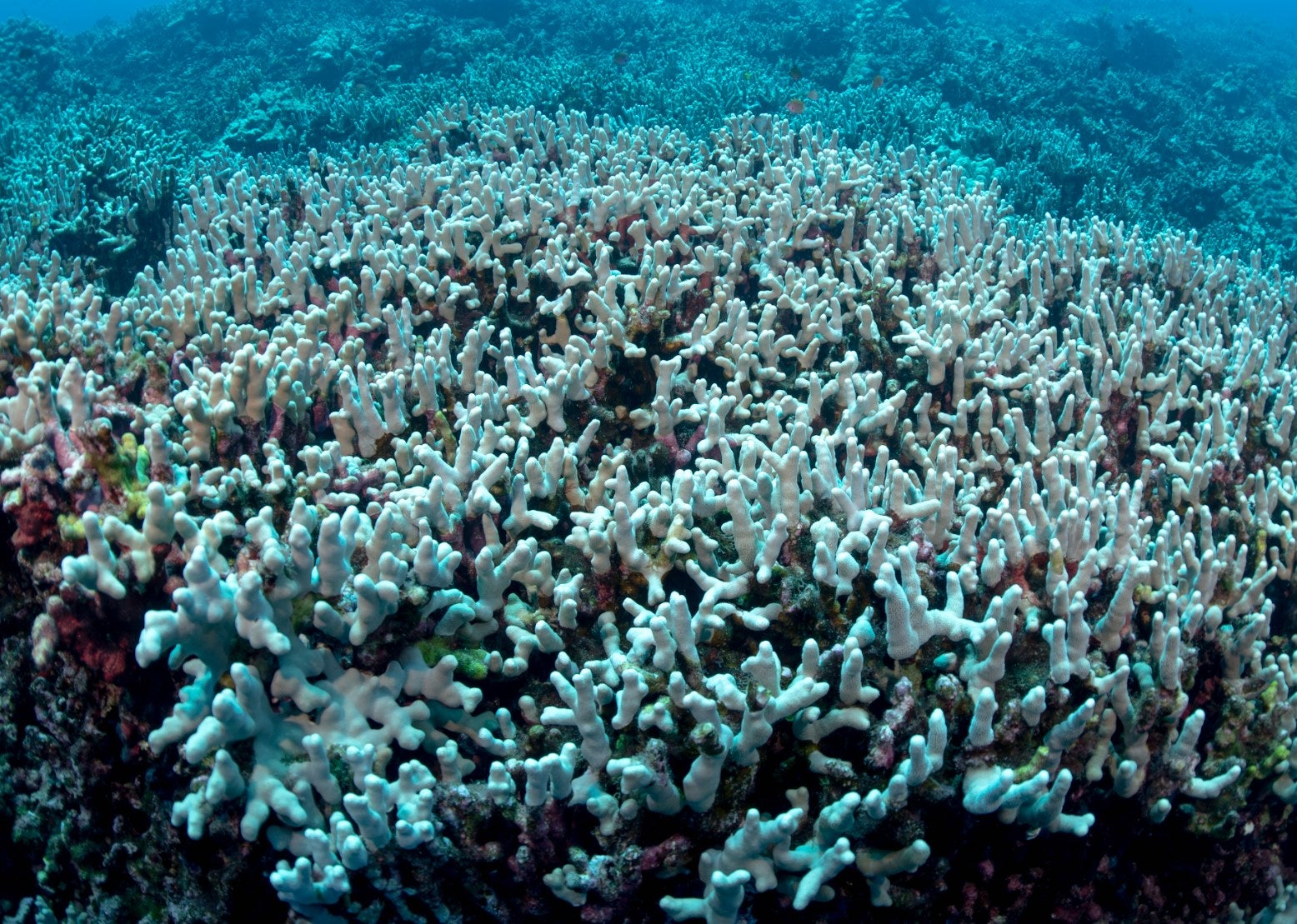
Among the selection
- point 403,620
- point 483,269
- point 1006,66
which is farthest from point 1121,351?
point 1006,66

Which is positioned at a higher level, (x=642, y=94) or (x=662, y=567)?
(x=642, y=94)

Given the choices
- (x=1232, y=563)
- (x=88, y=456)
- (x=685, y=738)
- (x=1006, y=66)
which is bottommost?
(x=685, y=738)

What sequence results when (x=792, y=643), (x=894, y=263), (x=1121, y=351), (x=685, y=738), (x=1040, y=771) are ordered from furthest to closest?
(x=894, y=263)
(x=1121, y=351)
(x=792, y=643)
(x=685, y=738)
(x=1040, y=771)

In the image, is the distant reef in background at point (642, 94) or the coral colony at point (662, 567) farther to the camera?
the distant reef in background at point (642, 94)

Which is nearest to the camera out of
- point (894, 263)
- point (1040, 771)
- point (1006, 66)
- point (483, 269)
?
point (1040, 771)

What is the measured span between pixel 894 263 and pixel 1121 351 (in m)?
1.45

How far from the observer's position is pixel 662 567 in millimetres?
2650

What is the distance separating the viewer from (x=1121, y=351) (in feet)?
13.1

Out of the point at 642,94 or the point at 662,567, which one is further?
the point at 642,94

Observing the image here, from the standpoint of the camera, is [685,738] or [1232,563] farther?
[1232,563]

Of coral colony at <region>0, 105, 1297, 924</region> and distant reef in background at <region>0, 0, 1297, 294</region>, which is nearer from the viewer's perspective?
coral colony at <region>0, 105, 1297, 924</region>

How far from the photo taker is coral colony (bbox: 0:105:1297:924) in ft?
6.75

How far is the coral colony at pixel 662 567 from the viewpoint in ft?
6.75

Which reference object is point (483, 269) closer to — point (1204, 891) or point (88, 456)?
point (88, 456)
